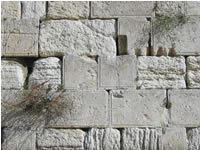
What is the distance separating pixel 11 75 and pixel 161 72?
1954mm

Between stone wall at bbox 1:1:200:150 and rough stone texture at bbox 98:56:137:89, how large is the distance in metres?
0.01

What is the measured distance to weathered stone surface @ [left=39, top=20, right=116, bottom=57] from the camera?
415 cm

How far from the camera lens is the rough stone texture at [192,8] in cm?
417

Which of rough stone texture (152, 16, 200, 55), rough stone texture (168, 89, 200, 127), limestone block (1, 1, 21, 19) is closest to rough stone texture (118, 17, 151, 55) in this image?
rough stone texture (152, 16, 200, 55)

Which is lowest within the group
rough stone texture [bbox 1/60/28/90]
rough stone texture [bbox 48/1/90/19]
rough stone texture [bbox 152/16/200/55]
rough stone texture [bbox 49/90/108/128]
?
rough stone texture [bbox 49/90/108/128]

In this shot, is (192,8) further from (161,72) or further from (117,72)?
(117,72)

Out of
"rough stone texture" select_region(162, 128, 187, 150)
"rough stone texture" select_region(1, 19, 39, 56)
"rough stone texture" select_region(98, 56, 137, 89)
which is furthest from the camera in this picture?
"rough stone texture" select_region(1, 19, 39, 56)

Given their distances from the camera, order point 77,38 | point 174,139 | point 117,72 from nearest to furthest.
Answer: point 174,139
point 117,72
point 77,38

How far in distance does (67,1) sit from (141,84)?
4.85ft

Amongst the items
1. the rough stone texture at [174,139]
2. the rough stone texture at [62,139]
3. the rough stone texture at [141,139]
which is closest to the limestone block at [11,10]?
the rough stone texture at [62,139]

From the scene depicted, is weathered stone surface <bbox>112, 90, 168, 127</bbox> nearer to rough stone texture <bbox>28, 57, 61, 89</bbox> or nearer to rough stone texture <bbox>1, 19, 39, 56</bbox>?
rough stone texture <bbox>28, 57, 61, 89</bbox>

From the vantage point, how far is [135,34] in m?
4.15

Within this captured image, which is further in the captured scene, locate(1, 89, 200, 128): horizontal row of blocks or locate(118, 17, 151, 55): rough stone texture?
locate(118, 17, 151, 55): rough stone texture

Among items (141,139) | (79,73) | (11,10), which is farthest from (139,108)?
(11,10)
